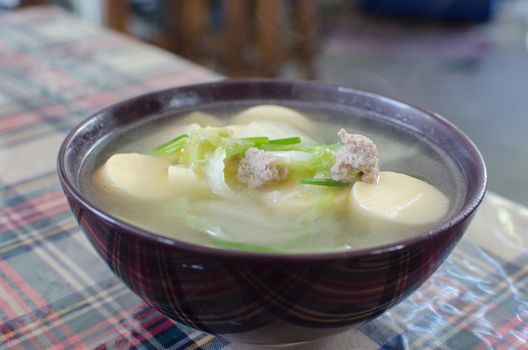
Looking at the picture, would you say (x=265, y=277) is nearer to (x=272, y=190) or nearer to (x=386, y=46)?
(x=272, y=190)

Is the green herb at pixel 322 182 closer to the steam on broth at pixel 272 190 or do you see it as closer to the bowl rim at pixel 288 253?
the steam on broth at pixel 272 190

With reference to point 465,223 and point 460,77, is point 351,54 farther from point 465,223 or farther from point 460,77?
point 465,223

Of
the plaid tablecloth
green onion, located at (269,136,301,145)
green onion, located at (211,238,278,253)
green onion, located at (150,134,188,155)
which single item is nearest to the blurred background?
the plaid tablecloth

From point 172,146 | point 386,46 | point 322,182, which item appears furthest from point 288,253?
point 386,46

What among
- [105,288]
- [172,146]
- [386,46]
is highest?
[172,146]

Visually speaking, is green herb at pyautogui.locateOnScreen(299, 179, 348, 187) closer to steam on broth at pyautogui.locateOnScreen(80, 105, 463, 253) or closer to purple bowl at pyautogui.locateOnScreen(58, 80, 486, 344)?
steam on broth at pyautogui.locateOnScreen(80, 105, 463, 253)
